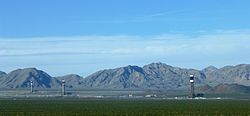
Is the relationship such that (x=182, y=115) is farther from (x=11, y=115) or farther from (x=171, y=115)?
(x=11, y=115)

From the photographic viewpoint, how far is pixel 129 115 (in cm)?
13400

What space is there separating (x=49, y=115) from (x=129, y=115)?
645 inches

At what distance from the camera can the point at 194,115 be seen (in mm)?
132750

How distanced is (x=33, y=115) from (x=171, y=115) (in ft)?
91.6

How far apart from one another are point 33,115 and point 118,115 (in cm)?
1723

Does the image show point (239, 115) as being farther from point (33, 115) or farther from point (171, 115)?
point (33, 115)

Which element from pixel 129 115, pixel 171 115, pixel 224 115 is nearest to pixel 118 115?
pixel 129 115

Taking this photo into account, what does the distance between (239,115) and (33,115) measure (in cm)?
4117

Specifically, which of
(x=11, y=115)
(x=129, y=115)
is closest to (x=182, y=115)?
(x=129, y=115)

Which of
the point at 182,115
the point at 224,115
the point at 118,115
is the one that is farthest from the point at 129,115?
the point at 224,115

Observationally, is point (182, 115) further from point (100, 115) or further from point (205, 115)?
point (100, 115)

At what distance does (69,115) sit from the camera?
438 ft

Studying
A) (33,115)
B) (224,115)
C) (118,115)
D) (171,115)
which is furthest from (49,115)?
(224,115)

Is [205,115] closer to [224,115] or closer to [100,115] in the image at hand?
[224,115]
